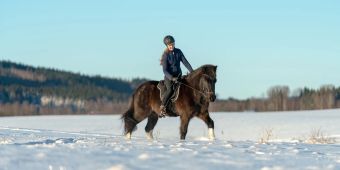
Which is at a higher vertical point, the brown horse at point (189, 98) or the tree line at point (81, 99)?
the tree line at point (81, 99)

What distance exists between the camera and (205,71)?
41.7ft

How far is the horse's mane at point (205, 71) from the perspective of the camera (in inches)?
495

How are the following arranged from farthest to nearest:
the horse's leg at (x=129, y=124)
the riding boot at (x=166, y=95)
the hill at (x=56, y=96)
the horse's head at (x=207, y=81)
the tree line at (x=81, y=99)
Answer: the hill at (x=56, y=96) < the tree line at (x=81, y=99) < the horse's leg at (x=129, y=124) < the riding boot at (x=166, y=95) < the horse's head at (x=207, y=81)

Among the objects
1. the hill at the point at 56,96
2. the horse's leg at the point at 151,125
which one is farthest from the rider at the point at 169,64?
the hill at the point at 56,96

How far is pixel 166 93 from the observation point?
13.0m

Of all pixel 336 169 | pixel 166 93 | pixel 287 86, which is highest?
A: pixel 287 86

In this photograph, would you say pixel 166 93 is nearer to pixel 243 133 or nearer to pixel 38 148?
pixel 38 148

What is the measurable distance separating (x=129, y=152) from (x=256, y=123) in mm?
34323

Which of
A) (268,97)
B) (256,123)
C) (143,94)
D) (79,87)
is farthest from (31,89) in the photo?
(143,94)

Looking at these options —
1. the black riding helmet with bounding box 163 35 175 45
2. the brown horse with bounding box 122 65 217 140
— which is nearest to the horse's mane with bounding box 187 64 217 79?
the brown horse with bounding box 122 65 217 140

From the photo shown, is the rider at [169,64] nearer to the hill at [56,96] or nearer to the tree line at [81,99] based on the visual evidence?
the tree line at [81,99]

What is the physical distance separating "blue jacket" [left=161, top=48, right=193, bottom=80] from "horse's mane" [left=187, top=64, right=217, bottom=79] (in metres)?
0.31

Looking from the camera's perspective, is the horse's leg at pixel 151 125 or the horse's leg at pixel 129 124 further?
the horse's leg at pixel 129 124

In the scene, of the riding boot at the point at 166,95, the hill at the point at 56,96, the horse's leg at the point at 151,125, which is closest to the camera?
the riding boot at the point at 166,95
